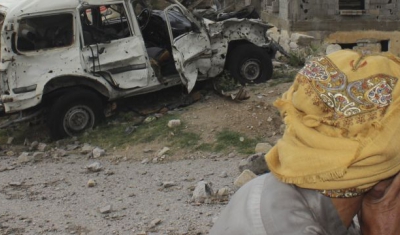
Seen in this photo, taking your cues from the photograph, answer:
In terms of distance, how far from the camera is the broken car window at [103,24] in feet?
27.0

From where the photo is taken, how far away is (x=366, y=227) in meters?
1.82

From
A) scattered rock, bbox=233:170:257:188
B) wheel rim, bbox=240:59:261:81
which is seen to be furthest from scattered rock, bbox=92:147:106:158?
wheel rim, bbox=240:59:261:81

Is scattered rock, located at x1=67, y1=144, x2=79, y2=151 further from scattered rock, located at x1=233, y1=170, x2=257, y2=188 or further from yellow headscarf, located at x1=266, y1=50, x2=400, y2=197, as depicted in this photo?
yellow headscarf, located at x1=266, y1=50, x2=400, y2=197

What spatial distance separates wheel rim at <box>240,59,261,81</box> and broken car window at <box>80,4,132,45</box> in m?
2.11

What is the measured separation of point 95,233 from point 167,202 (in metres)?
0.84

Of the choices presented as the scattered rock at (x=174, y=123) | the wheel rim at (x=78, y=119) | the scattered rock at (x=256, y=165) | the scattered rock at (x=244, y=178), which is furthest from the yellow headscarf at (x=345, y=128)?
the wheel rim at (x=78, y=119)

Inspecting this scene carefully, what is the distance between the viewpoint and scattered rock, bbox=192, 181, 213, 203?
17.9ft

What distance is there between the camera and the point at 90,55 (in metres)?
8.15

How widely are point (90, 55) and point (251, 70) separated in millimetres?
2802

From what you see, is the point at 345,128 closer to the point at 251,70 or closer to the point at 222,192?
the point at 222,192

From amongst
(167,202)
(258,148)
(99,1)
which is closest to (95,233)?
(167,202)

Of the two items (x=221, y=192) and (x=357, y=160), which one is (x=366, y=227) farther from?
(x=221, y=192)

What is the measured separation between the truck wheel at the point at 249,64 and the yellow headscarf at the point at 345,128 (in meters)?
7.75

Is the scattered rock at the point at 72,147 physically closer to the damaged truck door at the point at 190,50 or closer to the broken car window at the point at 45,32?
the broken car window at the point at 45,32
